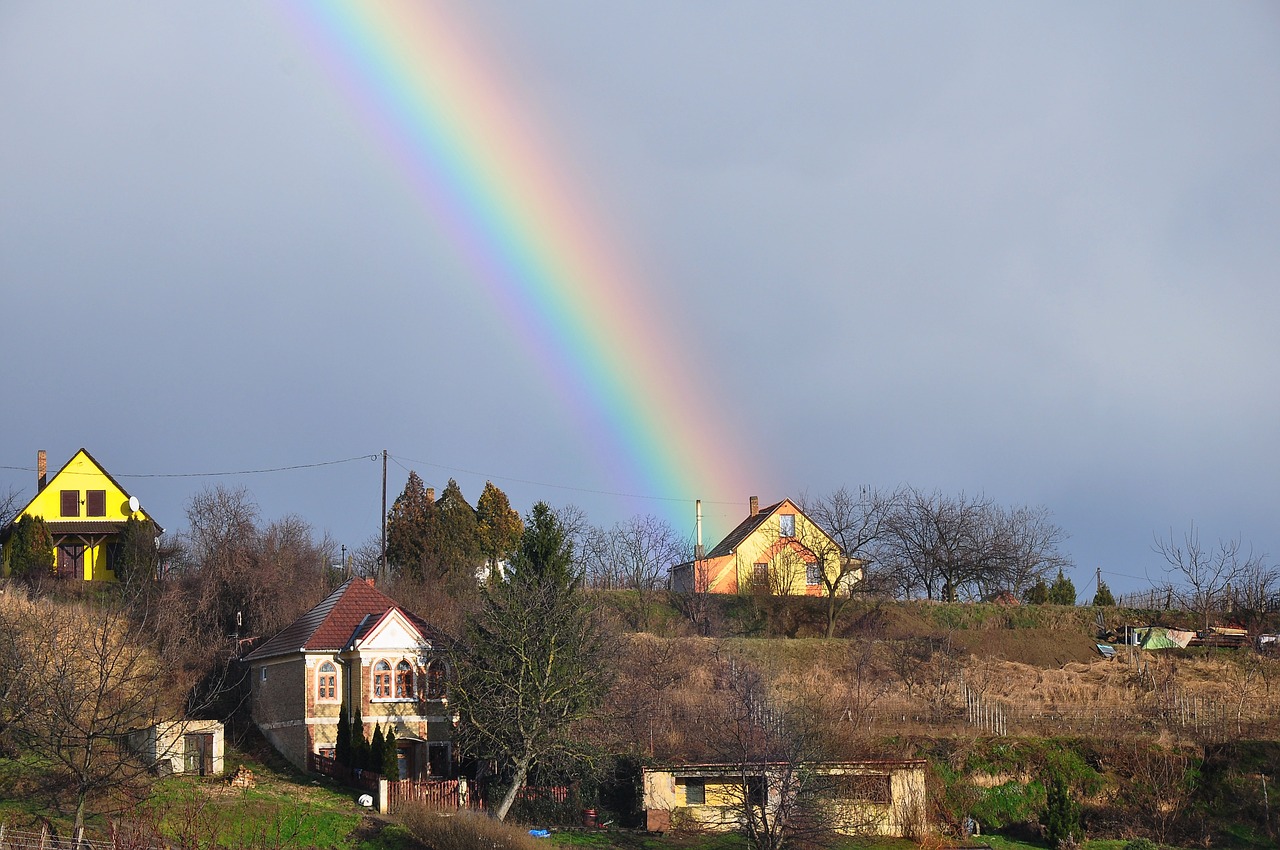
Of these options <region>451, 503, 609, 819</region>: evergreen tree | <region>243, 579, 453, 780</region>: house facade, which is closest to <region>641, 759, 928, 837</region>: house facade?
<region>451, 503, 609, 819</region>: evergreen tree

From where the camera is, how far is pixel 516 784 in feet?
119

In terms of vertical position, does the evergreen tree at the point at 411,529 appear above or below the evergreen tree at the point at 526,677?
above

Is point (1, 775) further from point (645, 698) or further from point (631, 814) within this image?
point (645, 698)

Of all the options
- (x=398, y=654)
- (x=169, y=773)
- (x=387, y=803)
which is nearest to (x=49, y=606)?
(x=169, y=773)

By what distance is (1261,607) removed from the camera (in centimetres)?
6266

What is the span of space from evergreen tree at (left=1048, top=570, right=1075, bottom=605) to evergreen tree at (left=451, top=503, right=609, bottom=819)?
41217 mm

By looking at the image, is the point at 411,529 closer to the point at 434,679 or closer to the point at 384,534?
the point at 384,534

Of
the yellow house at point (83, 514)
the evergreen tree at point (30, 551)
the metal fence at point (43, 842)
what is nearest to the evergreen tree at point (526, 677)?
the metal fence at point (43, 842)

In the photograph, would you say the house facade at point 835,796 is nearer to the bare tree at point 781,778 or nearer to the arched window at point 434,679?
the bare tree at point 781,778

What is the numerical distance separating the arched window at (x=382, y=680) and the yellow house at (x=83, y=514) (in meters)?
25.8

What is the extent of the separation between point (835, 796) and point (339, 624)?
18.7 metres

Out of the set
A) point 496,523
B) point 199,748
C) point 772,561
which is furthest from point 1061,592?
point 199,748

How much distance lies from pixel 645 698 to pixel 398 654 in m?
9.53

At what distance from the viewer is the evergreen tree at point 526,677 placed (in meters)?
36.9
